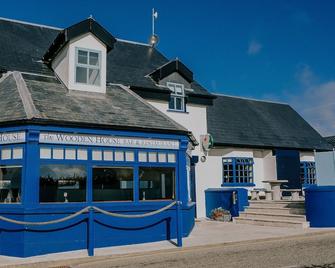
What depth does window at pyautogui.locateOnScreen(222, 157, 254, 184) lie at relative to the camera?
68.5ft

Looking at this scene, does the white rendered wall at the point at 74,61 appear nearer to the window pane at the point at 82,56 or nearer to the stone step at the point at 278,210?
the window pane at the point at 82,56

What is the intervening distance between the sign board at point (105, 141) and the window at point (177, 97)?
5865 mm

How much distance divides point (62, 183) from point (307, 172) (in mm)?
16892

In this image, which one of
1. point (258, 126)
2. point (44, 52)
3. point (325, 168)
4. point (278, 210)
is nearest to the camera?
point (278, 210)

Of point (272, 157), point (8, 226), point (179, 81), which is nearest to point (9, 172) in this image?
point (8, 226)

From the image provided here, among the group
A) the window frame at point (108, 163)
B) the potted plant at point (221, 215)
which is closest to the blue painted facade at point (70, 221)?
the window frame at point (108, 163)

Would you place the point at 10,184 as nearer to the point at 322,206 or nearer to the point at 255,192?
the point at 322,206

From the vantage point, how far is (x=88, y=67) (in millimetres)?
14055

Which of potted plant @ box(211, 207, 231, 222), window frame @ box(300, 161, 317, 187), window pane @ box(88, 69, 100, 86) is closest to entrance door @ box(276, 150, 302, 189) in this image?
window frame @ box(300, 161, 317, 187)

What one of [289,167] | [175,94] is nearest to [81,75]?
[175,94]

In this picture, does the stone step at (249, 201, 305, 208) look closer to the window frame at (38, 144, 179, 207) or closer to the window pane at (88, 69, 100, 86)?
the window frame at (38, 144, 179, 207)

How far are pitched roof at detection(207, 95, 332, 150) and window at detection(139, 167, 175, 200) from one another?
25.1 feet

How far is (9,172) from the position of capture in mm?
10953

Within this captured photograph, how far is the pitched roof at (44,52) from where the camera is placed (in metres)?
15.9
